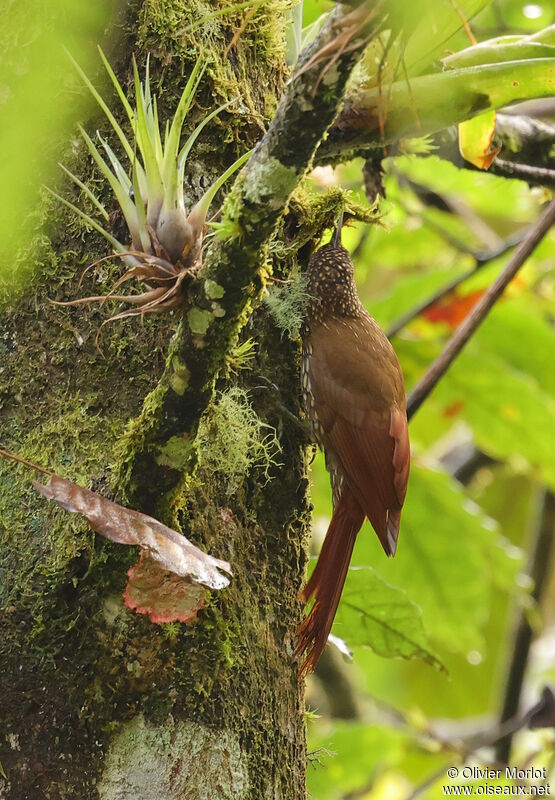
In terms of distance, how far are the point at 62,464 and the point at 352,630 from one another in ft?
3.27

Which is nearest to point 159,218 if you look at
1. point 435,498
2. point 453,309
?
point 435,498

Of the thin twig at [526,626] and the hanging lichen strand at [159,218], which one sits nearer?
the hanging lichen strand at [159,218]

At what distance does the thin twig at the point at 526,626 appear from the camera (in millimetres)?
3918

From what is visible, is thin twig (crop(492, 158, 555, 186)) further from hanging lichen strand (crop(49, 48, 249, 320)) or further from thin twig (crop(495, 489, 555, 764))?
thin twig (crop(495, 489, 555, 764))

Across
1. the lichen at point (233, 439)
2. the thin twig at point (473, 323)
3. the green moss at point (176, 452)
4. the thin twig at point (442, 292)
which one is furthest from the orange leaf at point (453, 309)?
the green moss at point (176, 452)

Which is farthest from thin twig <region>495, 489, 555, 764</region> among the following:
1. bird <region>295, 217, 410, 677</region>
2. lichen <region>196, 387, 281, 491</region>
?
lichen <region>196, 387, 281, 491</region>

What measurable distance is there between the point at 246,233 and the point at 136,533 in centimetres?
43

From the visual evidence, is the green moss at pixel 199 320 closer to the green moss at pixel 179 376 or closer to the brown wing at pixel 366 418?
the green moss at pixel 179 376

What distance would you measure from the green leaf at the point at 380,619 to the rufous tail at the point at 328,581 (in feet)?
0.35

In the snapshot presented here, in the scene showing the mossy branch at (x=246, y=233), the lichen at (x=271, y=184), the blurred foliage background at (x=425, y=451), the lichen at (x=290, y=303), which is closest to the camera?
the mossy branch at (x=246, y=233)

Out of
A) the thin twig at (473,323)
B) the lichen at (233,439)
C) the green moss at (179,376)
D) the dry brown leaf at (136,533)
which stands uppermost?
the green moss at (179,376)

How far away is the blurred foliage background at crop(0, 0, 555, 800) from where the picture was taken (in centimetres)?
160

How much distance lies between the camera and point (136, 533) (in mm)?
1339

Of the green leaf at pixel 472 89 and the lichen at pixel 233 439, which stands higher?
the green leaf at pixel 472 89
